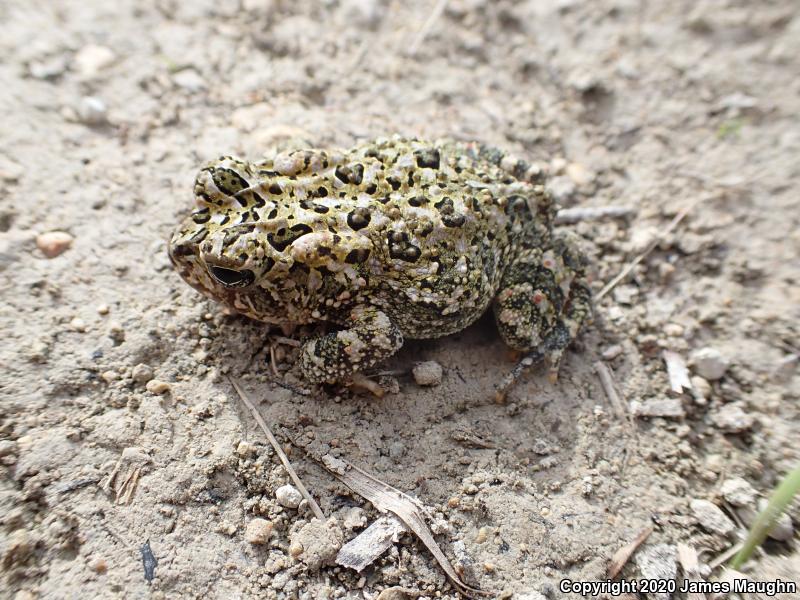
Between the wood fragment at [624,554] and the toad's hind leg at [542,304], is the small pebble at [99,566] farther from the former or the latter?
the wood fragment at [624,554]

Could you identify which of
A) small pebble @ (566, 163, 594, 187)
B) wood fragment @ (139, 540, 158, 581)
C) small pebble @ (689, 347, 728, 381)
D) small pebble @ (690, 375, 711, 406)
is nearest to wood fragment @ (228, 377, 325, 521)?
wood fragment @ (139, 540, 158, 581)

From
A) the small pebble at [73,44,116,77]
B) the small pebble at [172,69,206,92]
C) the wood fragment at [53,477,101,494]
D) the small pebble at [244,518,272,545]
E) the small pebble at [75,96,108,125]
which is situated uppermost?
the small pebble at [73,44,116,77]

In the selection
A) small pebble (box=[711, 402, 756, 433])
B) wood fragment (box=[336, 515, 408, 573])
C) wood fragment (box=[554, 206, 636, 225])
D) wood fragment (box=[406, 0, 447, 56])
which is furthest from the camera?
wood fragment (box=[406, 0, 447, 56])

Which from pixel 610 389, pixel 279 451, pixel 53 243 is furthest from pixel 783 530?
pixel 53 243

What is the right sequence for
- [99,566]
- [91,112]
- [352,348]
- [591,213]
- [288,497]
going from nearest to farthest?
1. [99,566]
2. [288,497]
3. [352,348]
4. [91,112]
5. [591,213]

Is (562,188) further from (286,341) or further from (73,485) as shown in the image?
(73,485)

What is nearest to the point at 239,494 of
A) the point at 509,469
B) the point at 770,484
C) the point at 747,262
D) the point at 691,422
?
the point at 509,469

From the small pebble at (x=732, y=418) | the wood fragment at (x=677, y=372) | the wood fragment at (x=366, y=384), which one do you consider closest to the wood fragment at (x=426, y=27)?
the wood fragment at (x=366, y=384)

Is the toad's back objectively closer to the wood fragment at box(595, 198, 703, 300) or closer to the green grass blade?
the wood fragment at box(595, 198, 703, 300)
